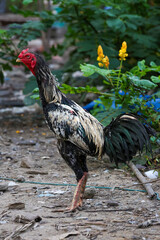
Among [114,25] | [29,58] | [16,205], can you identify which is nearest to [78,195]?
[16,205]

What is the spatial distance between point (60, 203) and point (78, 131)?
2.87 ft

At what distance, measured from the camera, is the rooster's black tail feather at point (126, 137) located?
165 inches

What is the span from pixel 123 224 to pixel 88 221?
0.34 metres

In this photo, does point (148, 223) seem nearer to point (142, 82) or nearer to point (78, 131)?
point (78, 131)

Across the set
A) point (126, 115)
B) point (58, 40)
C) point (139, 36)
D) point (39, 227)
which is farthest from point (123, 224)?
point (58, 40)

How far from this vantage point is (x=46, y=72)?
4.21 metres

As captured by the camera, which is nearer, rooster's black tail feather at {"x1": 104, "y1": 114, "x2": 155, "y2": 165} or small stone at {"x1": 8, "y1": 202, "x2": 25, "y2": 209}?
small stone at {"x1": 8, "y1": 202, "x2": 25, "y2": 209}

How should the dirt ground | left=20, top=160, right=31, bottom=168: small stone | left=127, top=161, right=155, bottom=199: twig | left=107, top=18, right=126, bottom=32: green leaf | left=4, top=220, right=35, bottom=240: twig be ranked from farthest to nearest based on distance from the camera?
left=107, top=18, right=126, bottom=32: green leaf, left=20, top=160, right=31, bottom=168: small stone, left=127, top=161, right=155, bottom=199: twig, the dirt ground, left=4, top=220, right=35, bottom=240: twig

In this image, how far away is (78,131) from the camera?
4.07m

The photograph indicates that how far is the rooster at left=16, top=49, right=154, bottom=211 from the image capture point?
161 inches

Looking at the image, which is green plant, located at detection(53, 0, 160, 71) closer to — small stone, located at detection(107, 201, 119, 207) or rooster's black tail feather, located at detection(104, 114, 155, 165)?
rooster's black tail feather, located at detection(104, 114, 155, 165)

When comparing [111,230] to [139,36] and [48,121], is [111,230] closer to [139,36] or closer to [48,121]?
[48,121]

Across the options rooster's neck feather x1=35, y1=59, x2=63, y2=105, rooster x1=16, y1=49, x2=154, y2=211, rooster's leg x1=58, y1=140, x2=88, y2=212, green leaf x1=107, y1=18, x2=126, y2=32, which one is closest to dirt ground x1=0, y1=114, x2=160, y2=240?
rooster's leg x1=58, y1=140, x2=88, y2=212

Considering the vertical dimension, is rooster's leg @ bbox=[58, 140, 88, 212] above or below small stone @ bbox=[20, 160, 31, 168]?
above
